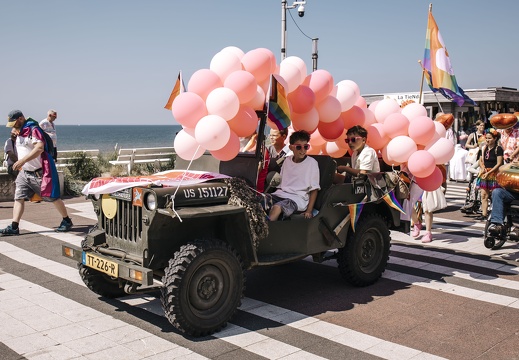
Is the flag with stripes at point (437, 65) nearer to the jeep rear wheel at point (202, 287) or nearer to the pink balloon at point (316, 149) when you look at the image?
the pink balloon at point (316, 149)

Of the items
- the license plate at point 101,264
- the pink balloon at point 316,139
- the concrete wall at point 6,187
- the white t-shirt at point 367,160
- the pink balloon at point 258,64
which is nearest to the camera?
the license plate at point 101,264

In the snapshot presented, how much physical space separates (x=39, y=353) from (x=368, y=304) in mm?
3319

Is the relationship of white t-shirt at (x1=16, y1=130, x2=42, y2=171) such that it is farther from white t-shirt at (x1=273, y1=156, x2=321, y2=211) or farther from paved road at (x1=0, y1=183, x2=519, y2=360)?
white t-shirt at (x1=273, y1=156, x2=321, y2=211)

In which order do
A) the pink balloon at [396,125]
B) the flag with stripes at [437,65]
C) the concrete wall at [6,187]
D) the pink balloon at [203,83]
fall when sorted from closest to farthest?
1. the pink balloon at [203,83]
2. the pink balloon at [396,125]
3. the flag with stripes at [437,65]
4. the concrete wall at [6,187]

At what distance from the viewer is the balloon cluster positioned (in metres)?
5.52

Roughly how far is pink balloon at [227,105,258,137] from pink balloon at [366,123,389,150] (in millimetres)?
2110

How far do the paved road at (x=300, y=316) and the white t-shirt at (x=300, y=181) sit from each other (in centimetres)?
114

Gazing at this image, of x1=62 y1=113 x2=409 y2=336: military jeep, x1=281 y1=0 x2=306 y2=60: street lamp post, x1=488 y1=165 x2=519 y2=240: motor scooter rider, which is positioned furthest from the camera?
x1=281 y1=0 x2=306 y2=60: street lamp post

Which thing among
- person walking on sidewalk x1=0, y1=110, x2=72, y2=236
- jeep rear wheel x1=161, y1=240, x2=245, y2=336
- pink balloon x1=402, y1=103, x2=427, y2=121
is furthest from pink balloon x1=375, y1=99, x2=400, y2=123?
person walking on sidewalk x1=0, y1=110, x2=72, y2=236

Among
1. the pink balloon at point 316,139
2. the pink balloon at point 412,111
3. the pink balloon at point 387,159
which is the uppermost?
the pink balloon at point 412,111

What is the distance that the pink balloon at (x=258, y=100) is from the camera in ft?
19.0

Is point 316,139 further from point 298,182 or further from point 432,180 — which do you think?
point 432,180

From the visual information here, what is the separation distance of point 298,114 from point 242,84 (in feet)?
3.89

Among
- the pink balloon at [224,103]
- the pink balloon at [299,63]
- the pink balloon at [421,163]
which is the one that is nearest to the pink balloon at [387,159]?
the pink balloon at [421,163]
